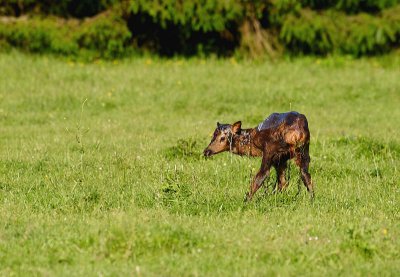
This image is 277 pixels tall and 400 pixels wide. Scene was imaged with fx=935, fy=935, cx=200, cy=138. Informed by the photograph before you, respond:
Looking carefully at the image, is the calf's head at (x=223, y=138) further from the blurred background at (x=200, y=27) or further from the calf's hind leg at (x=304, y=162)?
the blurred background at (x=200, y=27)

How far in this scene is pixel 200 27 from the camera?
2458 cm

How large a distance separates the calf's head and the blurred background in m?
13.3

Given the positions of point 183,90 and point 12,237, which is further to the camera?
point 183,90

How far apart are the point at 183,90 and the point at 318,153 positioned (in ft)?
22.9

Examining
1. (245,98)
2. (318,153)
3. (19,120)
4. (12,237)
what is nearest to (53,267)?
(12,237)

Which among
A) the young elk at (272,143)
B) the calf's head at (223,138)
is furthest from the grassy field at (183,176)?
the calf's head at (223,138)

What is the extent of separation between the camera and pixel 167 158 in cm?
1258

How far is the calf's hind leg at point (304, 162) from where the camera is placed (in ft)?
31.6

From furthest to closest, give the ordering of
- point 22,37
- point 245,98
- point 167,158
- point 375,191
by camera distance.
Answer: point 22,37
point 245,98
point 167,158
point 375,191

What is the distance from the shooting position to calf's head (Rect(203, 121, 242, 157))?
9961 mm

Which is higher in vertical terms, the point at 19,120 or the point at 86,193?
the point at 86,193

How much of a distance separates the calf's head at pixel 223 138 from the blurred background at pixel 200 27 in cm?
1326

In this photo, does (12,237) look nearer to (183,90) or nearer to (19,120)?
(19,120)

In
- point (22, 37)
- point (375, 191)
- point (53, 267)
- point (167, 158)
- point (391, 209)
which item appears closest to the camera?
point (53, 267)
